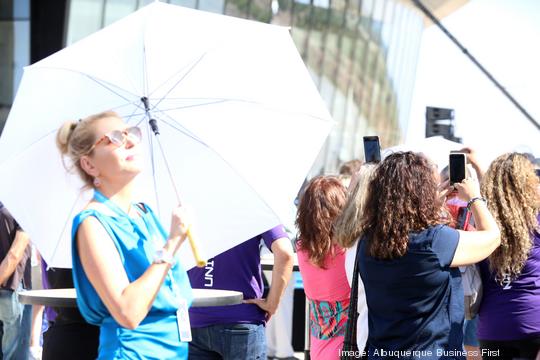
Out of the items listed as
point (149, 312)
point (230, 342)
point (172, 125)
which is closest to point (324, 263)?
point (230, 342)

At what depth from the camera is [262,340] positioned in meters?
4.47

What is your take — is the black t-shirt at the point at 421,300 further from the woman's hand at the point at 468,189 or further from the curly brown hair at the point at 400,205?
the woman's hand at the point at 468,189

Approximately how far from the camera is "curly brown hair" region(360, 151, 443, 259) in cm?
349

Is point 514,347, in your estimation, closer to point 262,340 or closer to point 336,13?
point 262,340

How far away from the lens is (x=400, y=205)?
3.51 m

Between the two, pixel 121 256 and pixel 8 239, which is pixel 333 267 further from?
pixel 8 239

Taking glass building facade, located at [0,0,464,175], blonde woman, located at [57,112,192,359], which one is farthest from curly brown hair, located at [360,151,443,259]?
glass building facade, located at [0,0,464,175]

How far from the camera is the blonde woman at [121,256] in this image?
8.46 feet

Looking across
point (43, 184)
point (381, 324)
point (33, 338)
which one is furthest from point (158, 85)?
point (33, 338)

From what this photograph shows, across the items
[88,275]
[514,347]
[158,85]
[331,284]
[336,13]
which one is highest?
[336,13]

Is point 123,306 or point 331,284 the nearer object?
point 123,306

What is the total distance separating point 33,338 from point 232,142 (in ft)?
14.1

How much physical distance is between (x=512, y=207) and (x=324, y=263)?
1.02 m

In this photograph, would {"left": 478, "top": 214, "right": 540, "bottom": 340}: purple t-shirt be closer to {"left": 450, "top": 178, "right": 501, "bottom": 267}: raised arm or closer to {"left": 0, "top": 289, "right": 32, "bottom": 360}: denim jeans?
{"left": 450, "top": 178, "right": 501, "bottom": 267}: raised arm
